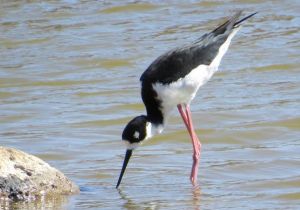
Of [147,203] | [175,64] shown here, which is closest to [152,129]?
[175,64]

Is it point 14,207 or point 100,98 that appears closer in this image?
point 14,207

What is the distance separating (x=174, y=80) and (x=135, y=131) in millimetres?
600

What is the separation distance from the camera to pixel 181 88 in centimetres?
866

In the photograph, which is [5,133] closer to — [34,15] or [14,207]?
[14,207]

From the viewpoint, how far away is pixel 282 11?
1382cm

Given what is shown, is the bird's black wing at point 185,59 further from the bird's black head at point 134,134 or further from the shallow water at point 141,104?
the shallow water at point 141,104

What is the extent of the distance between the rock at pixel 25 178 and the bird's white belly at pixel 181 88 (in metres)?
1.44

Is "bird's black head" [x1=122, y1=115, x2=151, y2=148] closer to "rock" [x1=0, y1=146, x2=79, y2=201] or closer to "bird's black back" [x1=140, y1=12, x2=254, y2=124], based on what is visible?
"bird's black back" [x1=140, y1=12, x2=254, y2=124]

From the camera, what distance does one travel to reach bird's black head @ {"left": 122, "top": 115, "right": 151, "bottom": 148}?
325 inches

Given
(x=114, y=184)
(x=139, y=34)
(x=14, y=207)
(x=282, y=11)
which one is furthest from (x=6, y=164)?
(x=282, y=11)

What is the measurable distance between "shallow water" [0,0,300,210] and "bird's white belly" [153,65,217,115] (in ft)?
1.58

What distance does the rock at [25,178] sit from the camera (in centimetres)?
726

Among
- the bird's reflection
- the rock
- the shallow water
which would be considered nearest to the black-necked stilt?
the shallow water

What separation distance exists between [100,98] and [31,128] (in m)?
1.36
